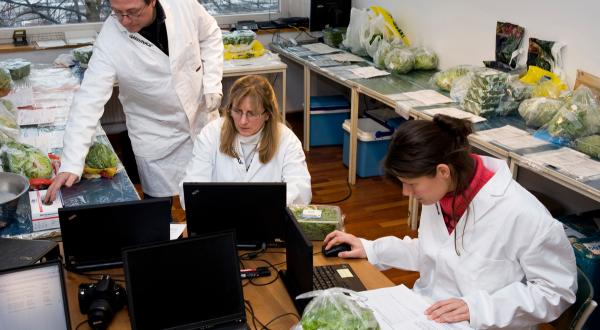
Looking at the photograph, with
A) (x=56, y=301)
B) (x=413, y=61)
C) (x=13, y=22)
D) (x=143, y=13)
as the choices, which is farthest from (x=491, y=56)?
(x=13, y=22)

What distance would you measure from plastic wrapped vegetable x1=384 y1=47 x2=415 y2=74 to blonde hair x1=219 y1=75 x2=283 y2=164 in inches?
73.1

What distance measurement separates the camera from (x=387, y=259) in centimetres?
183

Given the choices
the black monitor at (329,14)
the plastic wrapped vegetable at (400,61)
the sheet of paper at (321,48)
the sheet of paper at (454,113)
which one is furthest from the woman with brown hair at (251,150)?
the black monitor at (329,14)

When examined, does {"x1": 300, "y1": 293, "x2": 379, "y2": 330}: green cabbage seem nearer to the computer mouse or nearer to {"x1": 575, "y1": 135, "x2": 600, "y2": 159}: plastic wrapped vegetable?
the computer mouse

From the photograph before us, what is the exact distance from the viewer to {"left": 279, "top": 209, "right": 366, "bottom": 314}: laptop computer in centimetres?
147

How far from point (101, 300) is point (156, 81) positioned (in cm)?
131

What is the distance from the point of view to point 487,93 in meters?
3.01

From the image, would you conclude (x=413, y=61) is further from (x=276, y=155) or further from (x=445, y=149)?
(x=445, y=149)

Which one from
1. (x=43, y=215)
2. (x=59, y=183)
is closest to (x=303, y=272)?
(x=43, y=215)

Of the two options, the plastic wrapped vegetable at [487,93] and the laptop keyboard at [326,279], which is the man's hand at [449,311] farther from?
the plastic wrapped vegetable at [487,93]

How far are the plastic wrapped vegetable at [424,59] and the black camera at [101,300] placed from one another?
2892mm

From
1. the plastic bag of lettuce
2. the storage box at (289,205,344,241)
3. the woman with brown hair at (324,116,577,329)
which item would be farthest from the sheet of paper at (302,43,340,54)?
the plastic bag of lettuce

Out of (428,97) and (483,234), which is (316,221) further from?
(428,97)

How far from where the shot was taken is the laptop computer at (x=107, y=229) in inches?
64.7
